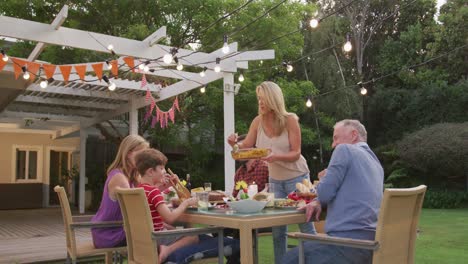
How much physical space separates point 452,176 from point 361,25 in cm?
978

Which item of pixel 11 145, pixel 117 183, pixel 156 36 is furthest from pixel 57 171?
pixel 117 183

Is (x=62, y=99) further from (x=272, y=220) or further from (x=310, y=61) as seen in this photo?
(x=310, y=61)

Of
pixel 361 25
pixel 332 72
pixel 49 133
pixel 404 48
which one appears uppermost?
pixel 361 25

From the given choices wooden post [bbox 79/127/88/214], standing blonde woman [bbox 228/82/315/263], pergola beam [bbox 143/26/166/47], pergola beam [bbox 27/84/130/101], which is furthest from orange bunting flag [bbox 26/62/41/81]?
wooden post [bbox 79/127/88/214]

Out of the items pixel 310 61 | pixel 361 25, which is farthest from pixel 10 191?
pixel 361 25

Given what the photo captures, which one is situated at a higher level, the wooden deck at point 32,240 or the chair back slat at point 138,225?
the chair back slat at point 138,225

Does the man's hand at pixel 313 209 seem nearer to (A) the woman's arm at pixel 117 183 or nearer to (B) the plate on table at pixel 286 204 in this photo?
(B) the plate on table at pixel 286 204

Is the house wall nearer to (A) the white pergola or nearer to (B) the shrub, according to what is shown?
(A) the white pergola

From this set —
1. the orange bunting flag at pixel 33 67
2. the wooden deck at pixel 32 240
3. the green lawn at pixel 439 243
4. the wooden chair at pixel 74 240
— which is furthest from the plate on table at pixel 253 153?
the orange bunting flag at pixel 33 67

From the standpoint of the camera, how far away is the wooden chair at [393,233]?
7.37 feet

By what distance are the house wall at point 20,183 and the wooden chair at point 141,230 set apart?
46.1 feet

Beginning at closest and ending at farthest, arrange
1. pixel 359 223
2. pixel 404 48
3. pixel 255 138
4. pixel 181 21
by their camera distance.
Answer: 1. pixel 359 223
2. pixel 255 138
3. pixel 181 21
4. pixel 404 48

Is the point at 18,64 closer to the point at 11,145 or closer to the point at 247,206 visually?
the point at 247,206

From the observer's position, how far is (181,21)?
12227 mm
